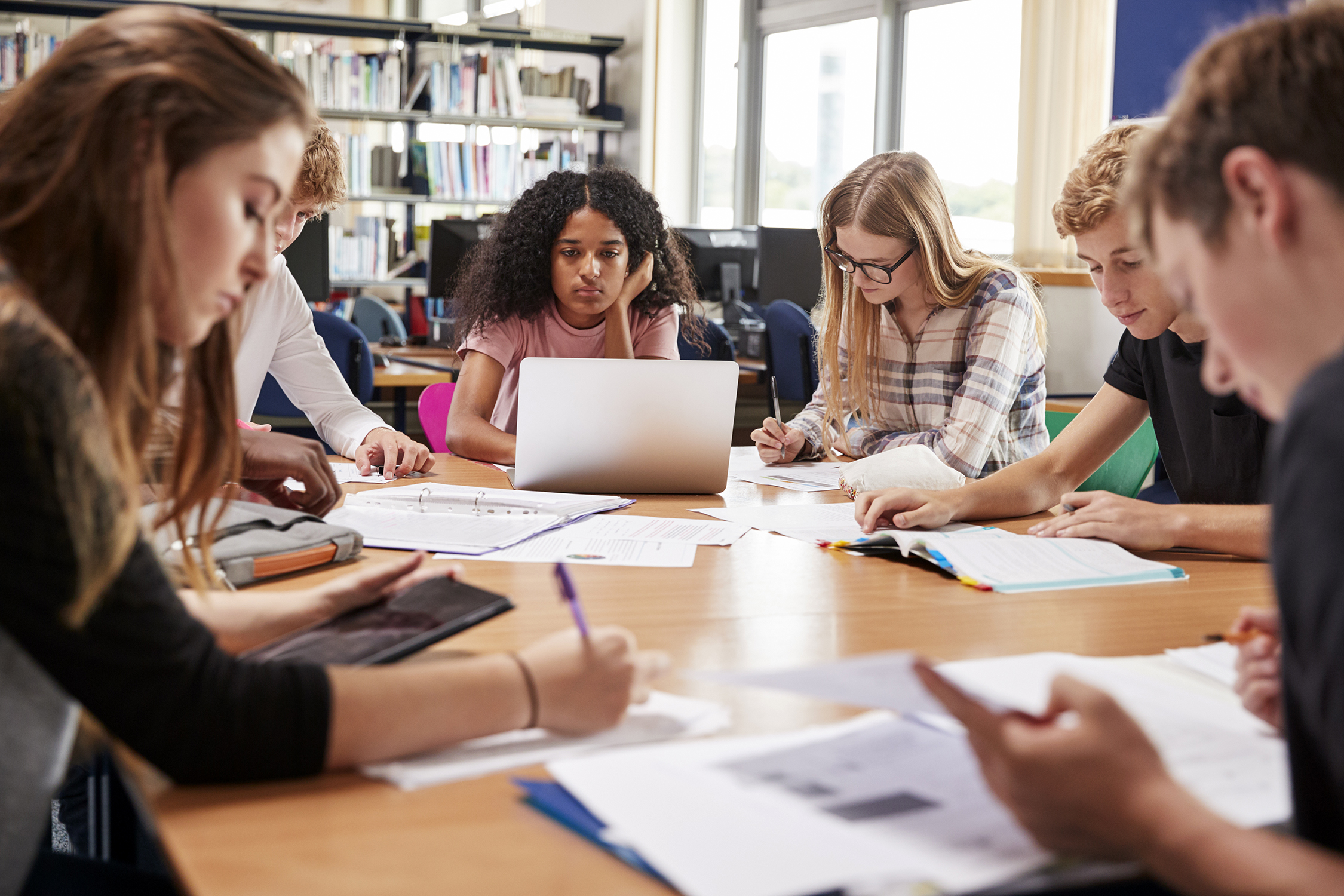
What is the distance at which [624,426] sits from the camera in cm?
181

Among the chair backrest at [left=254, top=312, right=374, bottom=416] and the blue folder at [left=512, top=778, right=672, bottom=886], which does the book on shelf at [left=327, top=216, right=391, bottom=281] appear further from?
the blue folder at [left=512, top=778, right=672, bottom=886]

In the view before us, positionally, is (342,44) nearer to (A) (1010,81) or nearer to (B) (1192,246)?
(A) (1010,81)

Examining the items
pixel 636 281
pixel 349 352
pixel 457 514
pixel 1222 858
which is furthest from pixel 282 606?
pixel 349 352

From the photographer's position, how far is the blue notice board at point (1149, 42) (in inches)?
143

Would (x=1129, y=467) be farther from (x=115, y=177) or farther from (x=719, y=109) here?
(x=719, y=109)

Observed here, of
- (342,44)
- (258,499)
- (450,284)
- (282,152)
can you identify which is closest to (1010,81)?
(450,284)

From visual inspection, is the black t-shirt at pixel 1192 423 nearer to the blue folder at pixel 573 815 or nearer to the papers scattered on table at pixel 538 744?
the papers scattered on table at pixel 538 744

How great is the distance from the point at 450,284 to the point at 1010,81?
258 cm

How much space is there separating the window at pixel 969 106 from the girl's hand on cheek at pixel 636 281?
2.63 meters

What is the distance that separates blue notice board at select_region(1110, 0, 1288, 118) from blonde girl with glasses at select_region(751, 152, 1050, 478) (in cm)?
182

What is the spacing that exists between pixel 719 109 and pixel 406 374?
3827mm

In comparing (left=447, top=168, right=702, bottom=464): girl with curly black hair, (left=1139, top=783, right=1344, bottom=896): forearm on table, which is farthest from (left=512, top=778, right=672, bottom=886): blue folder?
(left=447, top=168, right=702, bottom=464): girl with curly black hair

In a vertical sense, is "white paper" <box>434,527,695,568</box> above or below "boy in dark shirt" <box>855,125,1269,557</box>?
below

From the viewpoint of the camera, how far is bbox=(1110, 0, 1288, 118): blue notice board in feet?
12.0
